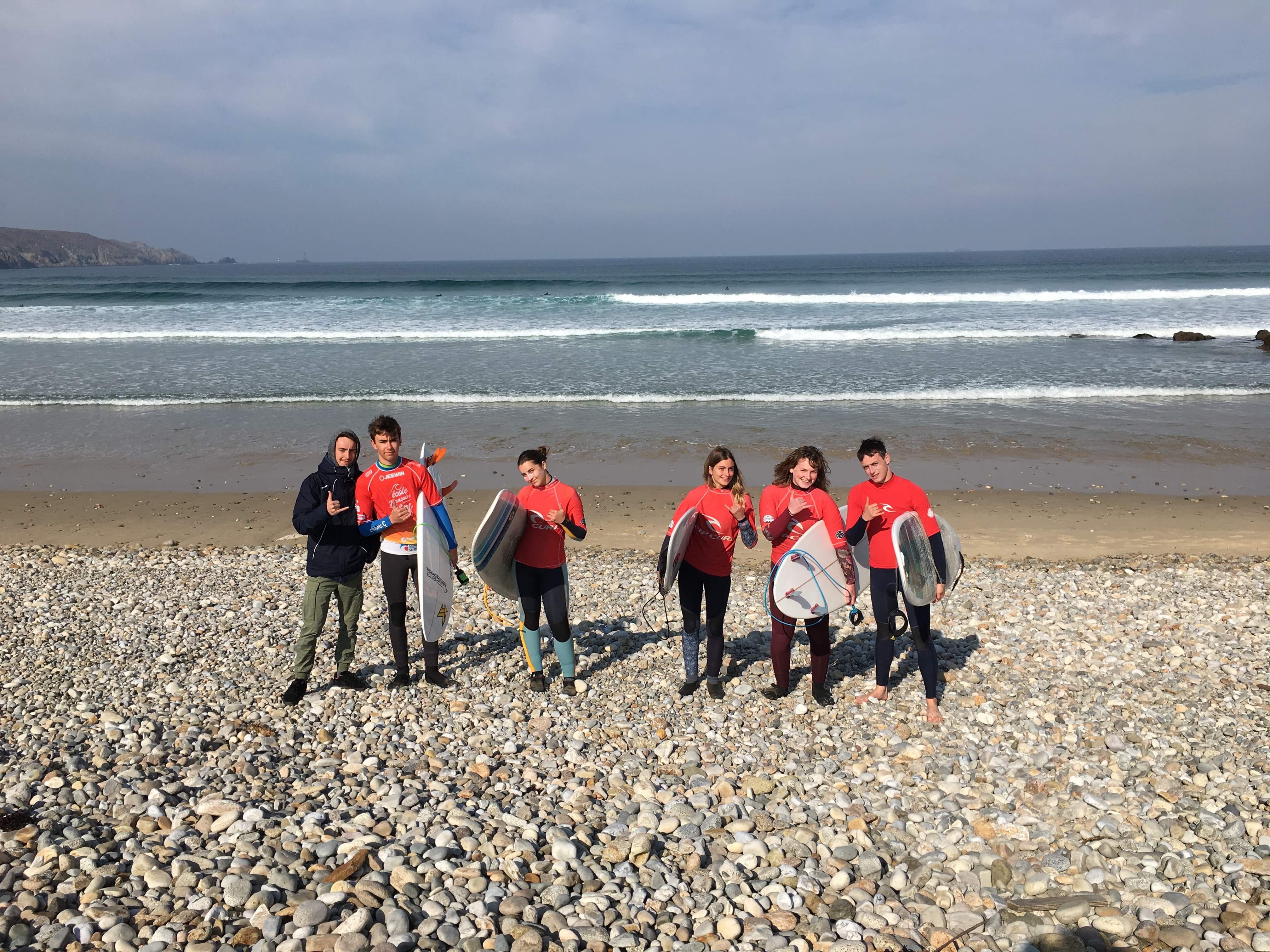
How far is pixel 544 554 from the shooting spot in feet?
19.5

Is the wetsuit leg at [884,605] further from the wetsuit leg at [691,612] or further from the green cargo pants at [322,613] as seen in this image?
the green cargo pants at [322,613]

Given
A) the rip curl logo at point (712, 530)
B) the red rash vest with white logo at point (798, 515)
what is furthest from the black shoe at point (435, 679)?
the red rash vest with white logo at point (798, 515)

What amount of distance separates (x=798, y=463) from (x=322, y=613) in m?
3.40

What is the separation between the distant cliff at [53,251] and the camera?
151125 mm

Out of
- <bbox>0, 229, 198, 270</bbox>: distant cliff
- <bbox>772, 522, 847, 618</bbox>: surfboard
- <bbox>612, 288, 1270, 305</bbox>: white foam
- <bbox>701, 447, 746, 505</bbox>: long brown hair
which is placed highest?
<bbox>0, 229, 198, 270</bbox>: distant cliff

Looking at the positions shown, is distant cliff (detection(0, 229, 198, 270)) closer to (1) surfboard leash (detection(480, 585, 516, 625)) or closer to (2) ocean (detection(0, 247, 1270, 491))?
(2) ocean (detection(0, 247, 1270, 491))

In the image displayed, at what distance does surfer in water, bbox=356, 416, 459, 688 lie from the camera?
19.2 ft

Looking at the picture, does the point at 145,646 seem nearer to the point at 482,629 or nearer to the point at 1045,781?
the point at 482,629

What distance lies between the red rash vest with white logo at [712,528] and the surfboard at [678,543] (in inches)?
0.9

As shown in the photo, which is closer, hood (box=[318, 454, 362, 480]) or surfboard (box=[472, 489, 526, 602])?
hood (box=[318, 454, 362, 480])

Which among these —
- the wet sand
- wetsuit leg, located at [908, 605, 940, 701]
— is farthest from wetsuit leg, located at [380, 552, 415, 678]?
the wet sand

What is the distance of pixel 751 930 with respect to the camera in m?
3.81

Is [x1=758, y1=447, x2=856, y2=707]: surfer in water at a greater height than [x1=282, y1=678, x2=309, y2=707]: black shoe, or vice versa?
[x1=758, y1=447, x2=856, y2=707]: surfer in water

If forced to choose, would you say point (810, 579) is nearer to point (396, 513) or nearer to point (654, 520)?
point (396, 513)
